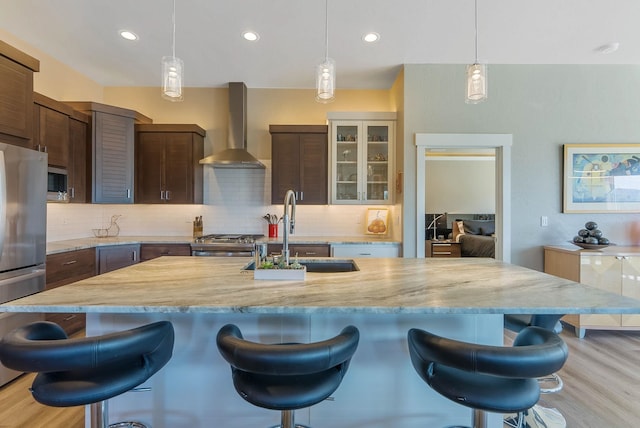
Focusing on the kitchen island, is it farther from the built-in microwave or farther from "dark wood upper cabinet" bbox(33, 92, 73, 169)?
"dark wood upper cabinet" bbox(33, 92, 73, 169)

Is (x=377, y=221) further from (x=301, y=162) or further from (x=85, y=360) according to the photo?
(x=85, y=360)

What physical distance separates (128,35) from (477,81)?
324cm

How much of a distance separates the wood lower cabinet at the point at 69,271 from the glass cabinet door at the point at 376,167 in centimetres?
325

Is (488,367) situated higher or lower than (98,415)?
higher

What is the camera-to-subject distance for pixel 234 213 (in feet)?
14.2

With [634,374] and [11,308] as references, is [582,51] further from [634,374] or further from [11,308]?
[11,308]

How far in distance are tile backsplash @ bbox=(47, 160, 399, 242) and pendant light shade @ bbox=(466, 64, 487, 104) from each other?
242 centimetres

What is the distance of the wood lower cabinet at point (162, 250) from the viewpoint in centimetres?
374

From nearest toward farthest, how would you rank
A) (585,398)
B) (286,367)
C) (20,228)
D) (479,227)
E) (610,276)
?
(286,367) → (585,398) → (20,228) → (610,276) → (479,227)

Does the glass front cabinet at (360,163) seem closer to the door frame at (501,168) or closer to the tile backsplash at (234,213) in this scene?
the tile backsplash at (234,213)

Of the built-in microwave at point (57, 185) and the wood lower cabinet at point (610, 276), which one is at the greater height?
the built-in microwave at point (57, 185)

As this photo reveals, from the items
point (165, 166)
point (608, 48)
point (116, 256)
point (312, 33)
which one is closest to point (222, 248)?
point (116, 256)

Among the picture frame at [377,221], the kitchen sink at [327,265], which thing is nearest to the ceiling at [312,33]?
the picture frame at [377,221]

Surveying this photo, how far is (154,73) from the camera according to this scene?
391 cm
